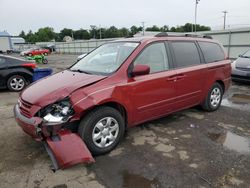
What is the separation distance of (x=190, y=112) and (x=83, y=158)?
3408mm

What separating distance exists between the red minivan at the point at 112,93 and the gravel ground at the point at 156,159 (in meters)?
0.30

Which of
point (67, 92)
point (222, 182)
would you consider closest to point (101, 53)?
point (67, 92)

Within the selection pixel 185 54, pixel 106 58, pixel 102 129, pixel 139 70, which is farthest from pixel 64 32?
pixel 102 129

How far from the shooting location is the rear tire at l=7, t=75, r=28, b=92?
29.2 ft

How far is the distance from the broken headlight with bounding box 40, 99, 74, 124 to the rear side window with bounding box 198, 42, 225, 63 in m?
3.45

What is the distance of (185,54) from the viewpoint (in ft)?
16.7

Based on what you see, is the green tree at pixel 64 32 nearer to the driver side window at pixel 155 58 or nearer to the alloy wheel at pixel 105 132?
the driver side window at pixel 155 58

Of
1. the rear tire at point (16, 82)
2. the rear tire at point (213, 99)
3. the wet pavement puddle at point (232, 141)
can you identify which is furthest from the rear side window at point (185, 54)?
the rear tire at point (16, 82)

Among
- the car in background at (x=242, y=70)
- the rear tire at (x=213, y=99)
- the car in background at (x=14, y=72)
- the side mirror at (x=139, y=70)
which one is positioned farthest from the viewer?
the car in background at (x=242, y=70)

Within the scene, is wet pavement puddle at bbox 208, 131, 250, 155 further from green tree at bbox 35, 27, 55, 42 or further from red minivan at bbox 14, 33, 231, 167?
green tree at bbox 35, 27, 55, 42

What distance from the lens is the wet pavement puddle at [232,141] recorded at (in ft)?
13.3

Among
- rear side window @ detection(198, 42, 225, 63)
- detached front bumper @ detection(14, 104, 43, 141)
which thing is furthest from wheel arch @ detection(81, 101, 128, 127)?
rear side window @ detection(198, 42, 225, 63)

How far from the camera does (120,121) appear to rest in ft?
13.0

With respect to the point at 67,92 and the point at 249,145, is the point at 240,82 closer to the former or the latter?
the point at 249,145
